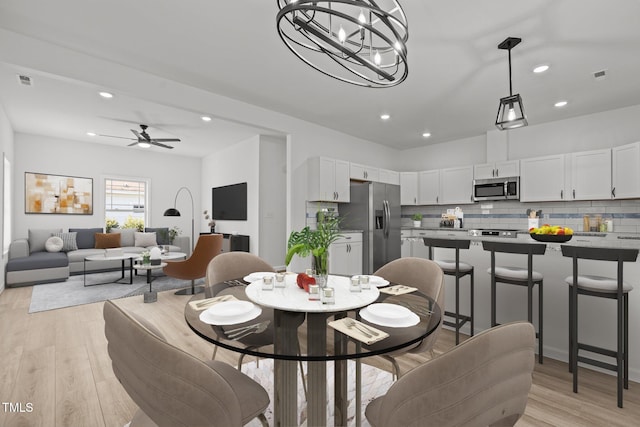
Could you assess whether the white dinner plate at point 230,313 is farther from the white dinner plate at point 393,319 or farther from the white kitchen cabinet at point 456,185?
the white kitchen cabinet at point 456,185

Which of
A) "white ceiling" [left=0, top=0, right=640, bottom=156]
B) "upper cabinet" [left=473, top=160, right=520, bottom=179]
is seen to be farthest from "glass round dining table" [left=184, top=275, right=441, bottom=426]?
"upper cabinet" [left=473, top=160, right=520, bottom=179]

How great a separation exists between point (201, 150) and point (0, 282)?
4.17 meters

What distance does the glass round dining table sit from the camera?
0.99 m

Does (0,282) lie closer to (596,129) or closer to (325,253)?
(325,253)

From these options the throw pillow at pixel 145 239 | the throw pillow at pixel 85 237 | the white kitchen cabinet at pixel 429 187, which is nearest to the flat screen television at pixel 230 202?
the throw pillow at pixel 145 239

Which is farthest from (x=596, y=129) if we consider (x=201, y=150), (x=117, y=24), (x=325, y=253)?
(x=201, y=150)

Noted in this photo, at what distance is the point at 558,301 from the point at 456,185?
141 inches

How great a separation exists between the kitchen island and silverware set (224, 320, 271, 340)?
2194mm

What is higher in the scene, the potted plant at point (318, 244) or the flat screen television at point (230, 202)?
the flat screen television at point (230, 202)

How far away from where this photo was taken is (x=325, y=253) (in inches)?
58.0

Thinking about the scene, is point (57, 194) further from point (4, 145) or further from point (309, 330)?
point (309, 330)

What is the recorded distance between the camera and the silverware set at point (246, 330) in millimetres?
1059

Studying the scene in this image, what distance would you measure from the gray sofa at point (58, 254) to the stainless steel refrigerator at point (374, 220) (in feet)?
12.9

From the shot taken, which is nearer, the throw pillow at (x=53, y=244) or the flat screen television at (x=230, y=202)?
the throw pillow at (x=53, y=244)
